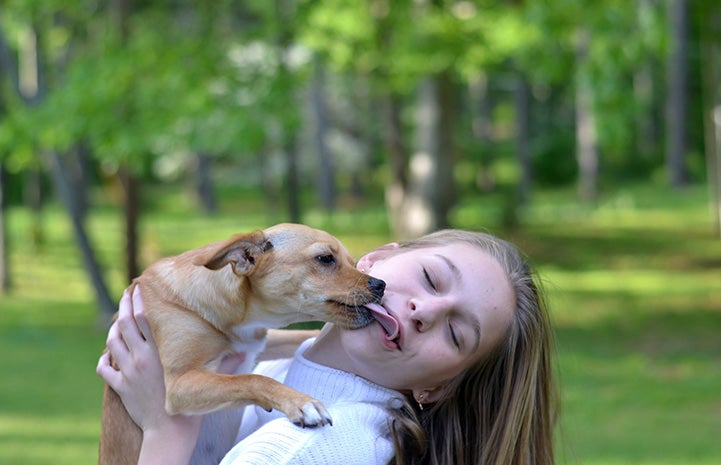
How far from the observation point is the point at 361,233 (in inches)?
888

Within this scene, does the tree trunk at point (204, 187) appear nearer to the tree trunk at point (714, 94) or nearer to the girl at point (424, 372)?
the tree trunk at point (714, 94)

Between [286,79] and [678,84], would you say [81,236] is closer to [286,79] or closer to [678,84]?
[286,79]

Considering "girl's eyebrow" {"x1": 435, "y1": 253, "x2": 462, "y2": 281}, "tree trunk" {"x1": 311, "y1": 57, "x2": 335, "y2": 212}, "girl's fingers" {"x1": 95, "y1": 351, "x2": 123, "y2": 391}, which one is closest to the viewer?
"girl's eyebrow" {"x1": 435, "y1": 253, "x2": 462, "y2": 281}

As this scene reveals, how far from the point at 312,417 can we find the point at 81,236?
42.7 ft

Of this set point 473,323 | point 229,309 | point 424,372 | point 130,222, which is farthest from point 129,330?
point 130,222

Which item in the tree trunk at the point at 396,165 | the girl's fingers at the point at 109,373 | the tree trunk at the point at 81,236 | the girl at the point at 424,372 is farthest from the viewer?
the tree trunk at the point at 396,165

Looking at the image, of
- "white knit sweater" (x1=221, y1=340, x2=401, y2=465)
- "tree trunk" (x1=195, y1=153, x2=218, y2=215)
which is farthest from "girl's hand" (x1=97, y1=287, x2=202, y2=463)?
"tree trunk" (x1=195, y1=153, x2=218, y2=215)

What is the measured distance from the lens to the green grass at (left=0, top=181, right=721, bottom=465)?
9148mm

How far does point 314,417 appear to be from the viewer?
2.48m

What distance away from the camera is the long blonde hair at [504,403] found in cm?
278

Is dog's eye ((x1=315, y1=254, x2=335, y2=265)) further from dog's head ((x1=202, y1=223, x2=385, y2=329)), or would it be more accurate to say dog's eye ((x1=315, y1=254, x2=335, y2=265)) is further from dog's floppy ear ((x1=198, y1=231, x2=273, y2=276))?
dog's floppy ear ((x1=198, y1=231, x2=273, y2=276))

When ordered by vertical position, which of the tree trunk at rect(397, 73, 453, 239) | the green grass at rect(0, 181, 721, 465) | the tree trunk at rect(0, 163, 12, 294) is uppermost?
the tree trunk at rect(397, 73, 453, 239)

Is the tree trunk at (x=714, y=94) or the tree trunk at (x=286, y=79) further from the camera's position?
the tree trunk at (x=714, y=94)

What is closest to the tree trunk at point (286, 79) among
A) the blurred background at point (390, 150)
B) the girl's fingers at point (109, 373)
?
the blurred background at point (390, 150)
